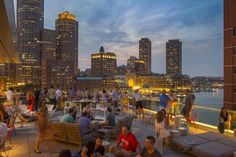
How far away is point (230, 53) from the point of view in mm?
46906

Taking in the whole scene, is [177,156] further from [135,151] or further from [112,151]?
[112,151]

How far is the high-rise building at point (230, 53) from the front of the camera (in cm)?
4616

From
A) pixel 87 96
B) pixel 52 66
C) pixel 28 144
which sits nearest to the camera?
pixel 28 144

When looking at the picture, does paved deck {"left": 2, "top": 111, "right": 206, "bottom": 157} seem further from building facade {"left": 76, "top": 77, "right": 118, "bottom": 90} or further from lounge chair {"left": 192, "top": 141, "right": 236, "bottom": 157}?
building facade {"left": 76, "top": 77, "right": 118, "bottom": 90}

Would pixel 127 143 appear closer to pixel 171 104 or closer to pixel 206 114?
pixel 171 104

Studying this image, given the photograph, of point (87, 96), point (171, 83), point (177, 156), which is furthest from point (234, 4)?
point (171, 83)

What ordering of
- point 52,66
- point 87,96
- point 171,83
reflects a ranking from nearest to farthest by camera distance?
1. point 87,96
2. point 52,66
3. point 171,83

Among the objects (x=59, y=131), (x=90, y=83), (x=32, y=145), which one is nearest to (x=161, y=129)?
(x=59, y=131)

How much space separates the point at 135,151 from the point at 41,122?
311 centimetres

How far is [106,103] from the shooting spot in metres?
18.5

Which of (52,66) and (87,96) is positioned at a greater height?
(52,66)

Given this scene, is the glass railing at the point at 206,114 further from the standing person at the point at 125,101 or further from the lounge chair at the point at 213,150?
the standing person at the point at 125,101

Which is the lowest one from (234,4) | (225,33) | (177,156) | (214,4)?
(177,156)

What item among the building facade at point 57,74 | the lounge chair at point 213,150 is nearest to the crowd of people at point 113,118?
the lounge chair at point 213,150
